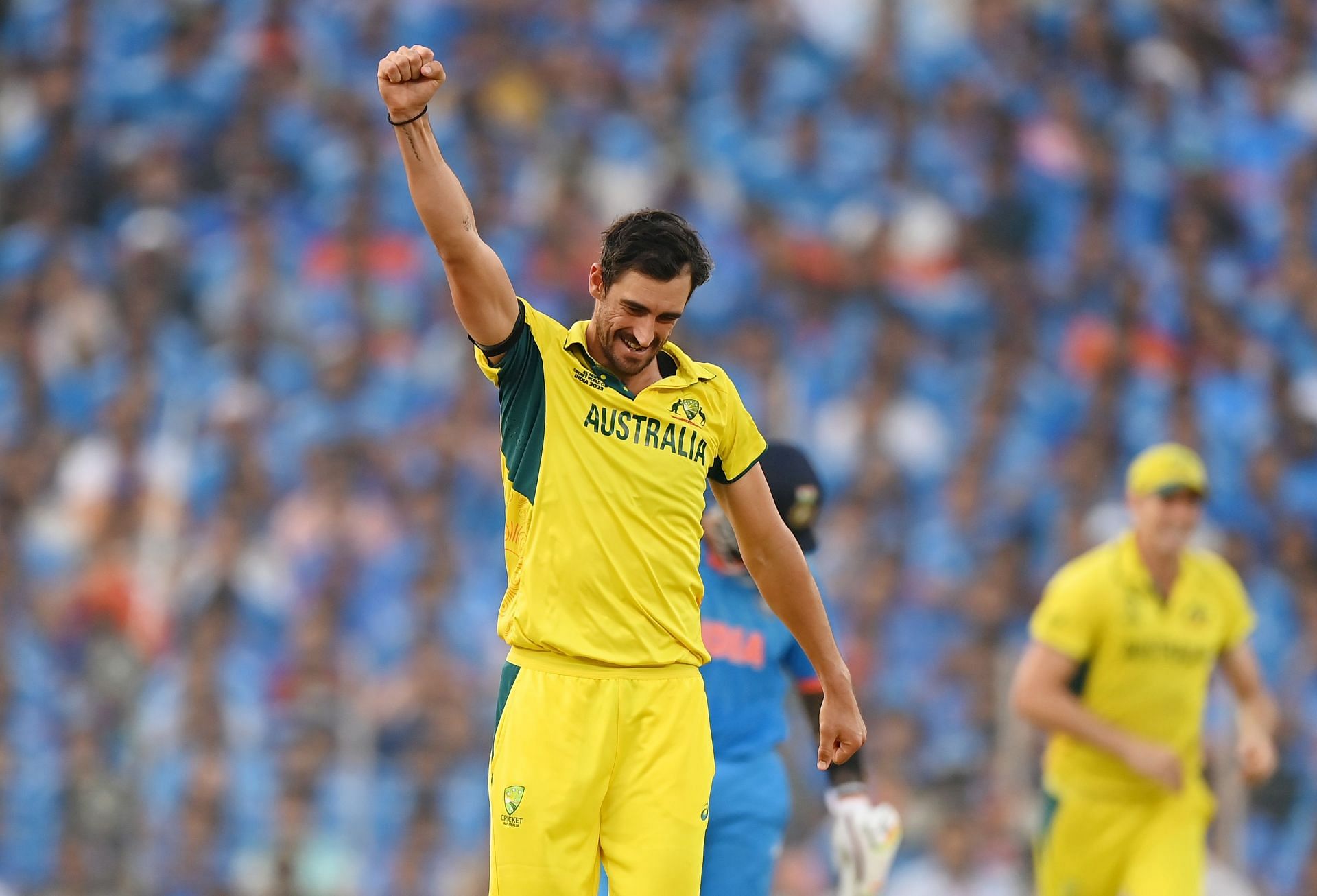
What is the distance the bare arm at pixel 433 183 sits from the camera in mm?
4492

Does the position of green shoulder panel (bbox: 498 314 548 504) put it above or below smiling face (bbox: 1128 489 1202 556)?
below

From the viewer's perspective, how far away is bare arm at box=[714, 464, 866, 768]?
16.9 ft

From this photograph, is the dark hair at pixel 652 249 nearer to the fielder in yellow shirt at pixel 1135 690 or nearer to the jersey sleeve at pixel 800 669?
the jersey sleeve at pixel 800 669

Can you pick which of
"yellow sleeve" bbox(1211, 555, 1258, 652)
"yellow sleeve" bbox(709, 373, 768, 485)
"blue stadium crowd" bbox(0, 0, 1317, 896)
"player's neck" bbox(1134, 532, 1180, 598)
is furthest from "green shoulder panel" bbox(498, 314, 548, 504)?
"blue stadium crowd" bbox(0, 0, 1317, 896)

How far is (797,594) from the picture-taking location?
5172 millimetres

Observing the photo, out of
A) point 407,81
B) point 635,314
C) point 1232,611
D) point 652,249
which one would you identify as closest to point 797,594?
point 635,314

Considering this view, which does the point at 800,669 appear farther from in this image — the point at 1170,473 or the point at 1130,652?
the point at 1170,473

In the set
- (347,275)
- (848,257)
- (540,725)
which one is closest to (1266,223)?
(848,257)

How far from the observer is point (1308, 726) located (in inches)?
426

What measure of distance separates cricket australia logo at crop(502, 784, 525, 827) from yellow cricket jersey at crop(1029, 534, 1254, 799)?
385cm

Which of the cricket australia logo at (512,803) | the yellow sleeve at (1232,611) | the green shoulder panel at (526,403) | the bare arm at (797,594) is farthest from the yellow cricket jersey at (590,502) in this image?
the yellow sleeve at (1232,611)

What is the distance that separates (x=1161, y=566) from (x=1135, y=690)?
0.58 meters

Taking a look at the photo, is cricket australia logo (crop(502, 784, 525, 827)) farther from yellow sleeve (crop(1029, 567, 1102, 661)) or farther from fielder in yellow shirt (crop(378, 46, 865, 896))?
yellow sleeve (crop(1029, 567, 1102, 661))

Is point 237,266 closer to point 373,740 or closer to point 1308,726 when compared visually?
point 373,740
